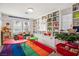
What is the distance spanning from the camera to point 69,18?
2.12 metres

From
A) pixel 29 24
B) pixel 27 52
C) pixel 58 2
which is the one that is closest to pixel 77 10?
pixel 58 2

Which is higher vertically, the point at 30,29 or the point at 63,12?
the point at 63,12

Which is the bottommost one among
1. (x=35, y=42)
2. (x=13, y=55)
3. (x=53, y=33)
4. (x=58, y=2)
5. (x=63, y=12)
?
(x=13, y=55)

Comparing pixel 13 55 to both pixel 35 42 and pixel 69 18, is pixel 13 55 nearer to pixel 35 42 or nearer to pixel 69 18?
pixel 35 42

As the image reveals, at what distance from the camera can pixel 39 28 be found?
2234 mm

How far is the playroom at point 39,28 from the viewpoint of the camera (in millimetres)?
2127

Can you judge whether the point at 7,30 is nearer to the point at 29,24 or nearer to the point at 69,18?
the point at 29,24

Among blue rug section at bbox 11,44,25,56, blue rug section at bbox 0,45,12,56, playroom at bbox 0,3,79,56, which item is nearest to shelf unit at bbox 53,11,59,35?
playroom at bbox 0,3,79,56

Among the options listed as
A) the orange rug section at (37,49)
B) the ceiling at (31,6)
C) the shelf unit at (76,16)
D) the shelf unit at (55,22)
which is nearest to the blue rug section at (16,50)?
the orange rug section at (37,49)

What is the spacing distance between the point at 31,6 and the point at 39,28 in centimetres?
36

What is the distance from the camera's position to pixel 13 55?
217cm

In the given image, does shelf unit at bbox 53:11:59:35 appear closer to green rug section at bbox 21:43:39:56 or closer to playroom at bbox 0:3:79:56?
playroom at bbox 0:3:79:56

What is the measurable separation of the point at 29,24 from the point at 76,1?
78 centimetres

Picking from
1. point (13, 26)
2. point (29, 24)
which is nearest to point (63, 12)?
point (29, 24)
